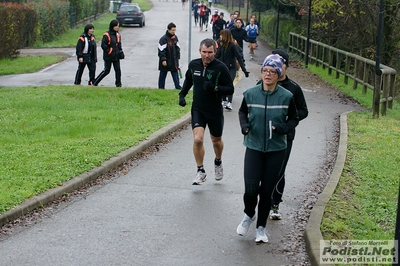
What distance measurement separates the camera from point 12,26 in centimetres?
2780

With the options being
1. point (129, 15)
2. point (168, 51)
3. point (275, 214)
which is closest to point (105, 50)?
point (168, 51)

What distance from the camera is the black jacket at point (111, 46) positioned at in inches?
733

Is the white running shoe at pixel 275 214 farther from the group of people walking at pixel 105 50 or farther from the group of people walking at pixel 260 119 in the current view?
the group of people walking at pixel 105 50

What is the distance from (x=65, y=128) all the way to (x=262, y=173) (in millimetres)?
6744

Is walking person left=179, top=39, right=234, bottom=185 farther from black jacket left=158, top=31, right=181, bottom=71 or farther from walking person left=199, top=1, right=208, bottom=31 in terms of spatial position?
walking person left=199, top=1, right=208, bottom=31

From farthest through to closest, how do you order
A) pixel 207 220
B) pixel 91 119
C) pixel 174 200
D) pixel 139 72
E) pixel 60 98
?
pixel 139 72, pixel 60 98, pixel 91 119, pixel 174 200, pixel 207 220

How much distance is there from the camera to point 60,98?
1658 cm

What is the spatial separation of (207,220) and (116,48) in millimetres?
11652

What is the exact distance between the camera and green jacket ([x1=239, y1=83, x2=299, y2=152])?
268 inches

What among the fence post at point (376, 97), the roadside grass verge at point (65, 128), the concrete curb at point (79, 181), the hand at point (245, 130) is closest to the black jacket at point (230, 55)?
the roadside grass verge at point (65, 128)

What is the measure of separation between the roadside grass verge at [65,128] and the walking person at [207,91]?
5.33ft

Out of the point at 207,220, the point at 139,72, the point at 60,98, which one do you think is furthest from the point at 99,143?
the point at 139,72

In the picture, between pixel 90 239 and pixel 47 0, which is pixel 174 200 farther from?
pixel 47 0

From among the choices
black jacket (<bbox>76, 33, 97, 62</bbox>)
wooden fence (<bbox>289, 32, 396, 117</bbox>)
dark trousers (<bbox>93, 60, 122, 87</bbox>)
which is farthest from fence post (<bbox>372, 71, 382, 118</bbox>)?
black jacket (<bbox>76, 33, 97, 62</bbox>)
